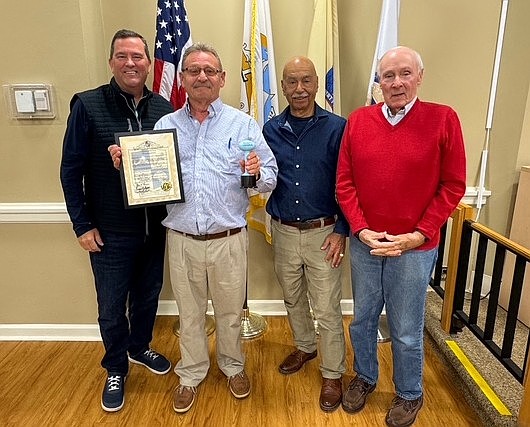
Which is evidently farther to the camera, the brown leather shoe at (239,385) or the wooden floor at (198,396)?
the brown leather shoe at (239,385)

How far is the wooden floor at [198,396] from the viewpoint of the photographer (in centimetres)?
203

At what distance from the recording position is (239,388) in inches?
85.0

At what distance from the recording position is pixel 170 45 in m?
2.47

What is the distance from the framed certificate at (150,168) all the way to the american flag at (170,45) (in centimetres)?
81

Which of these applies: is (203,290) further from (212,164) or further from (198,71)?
(198,71)

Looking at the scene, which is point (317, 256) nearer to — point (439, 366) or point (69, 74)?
point (439, 366)

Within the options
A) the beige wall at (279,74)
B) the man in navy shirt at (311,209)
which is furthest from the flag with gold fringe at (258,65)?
the man in navy shirt at (311,209)

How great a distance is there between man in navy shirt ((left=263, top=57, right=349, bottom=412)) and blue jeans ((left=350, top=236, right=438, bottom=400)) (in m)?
0.12

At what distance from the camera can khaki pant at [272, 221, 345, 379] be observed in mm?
2016

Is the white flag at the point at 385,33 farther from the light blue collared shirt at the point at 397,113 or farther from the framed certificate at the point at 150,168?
the framed certificate at the point at 150,168

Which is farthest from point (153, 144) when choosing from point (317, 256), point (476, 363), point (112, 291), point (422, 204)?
point (476, 363)

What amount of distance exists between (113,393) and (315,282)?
1137 mm

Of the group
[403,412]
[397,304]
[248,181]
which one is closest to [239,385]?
[403,412]

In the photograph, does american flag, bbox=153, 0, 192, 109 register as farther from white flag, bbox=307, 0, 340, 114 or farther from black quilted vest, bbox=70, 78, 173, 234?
white flag, bbox=307, 0, 340, 114
